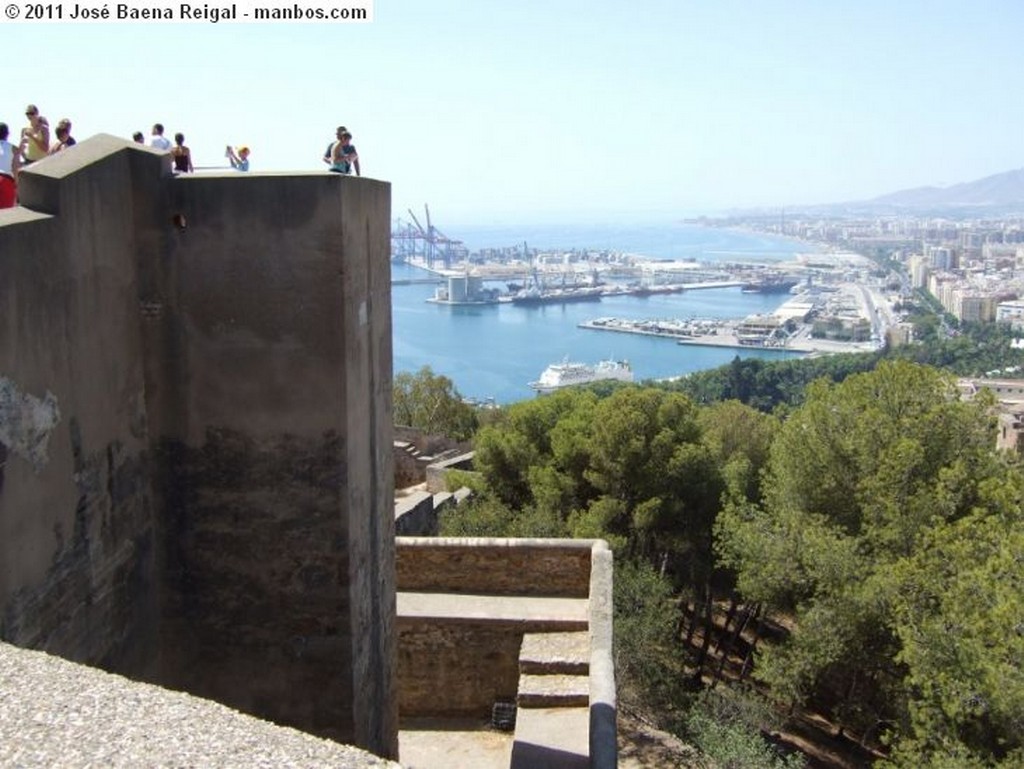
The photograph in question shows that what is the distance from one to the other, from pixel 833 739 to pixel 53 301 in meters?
13.7

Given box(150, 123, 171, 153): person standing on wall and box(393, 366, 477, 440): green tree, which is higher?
box(150, 123, 171, 153): person standing on wall

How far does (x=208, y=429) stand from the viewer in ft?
18.4

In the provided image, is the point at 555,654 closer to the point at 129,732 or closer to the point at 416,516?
the point at 416,516

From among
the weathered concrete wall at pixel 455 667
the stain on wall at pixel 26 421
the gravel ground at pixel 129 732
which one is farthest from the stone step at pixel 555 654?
the gravel ground at pixel 129 732

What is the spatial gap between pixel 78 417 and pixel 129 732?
2.52 m

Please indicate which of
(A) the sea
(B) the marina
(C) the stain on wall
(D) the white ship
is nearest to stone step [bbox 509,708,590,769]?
(C) the stain on wall

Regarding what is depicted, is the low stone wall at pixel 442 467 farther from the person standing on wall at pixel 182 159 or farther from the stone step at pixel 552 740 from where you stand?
the person standing on wall at pixel 182 159

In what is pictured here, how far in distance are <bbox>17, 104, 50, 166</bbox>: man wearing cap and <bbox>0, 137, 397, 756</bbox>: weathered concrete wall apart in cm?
209

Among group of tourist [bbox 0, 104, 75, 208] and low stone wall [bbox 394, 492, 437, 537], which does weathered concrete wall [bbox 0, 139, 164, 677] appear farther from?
low stone wall [bbox 394, 492, 437, 537]

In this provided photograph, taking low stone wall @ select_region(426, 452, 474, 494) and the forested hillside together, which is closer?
the forested hillside

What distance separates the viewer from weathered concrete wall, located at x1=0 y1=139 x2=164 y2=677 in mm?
4234

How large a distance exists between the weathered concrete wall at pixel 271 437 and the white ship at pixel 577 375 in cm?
7190

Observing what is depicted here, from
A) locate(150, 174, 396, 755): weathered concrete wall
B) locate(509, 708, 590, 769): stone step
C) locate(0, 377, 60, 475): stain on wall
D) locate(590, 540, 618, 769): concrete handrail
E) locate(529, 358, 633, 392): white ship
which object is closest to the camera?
locate(0, 377, 60, 475): stain on wall

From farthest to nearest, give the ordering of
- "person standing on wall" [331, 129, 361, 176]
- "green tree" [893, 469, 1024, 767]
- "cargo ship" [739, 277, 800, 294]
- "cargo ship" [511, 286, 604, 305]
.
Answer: "cargo ship" [739, 277, 800, 294]
"cargo ship" [511, 286, 604, 305]
"green tree" [893, 469, 1024, 767]
"person standing on wall" [331, 129, 361, 176]
